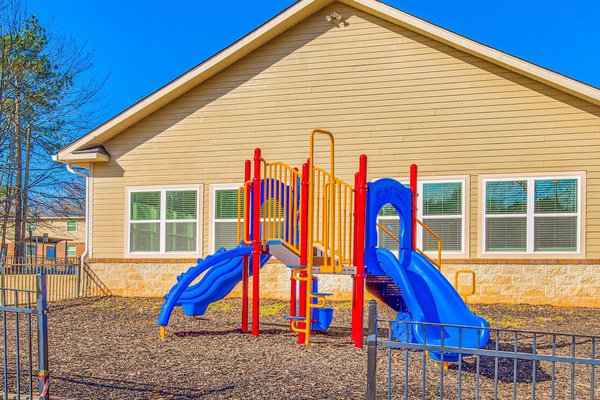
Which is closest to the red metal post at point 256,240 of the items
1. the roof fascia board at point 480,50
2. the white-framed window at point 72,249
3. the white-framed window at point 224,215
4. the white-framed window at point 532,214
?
the white-framed window at point 224,215

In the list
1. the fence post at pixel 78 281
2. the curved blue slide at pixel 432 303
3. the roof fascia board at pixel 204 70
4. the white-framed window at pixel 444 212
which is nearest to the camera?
the curved blue slide at pixel 432 303

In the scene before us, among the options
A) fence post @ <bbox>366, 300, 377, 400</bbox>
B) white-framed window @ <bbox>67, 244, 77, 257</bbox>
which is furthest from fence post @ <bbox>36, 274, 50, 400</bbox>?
white-framed window @ <bbox>67, 244, 77, 257</bbox>

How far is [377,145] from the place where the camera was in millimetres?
14117

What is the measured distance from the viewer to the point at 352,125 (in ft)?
47.0

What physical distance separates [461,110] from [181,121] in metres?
6.94

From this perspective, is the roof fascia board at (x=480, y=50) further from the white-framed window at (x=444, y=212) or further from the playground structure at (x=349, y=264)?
the playground structure at (x=349, y=264)

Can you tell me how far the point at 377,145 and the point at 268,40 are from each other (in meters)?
3.86

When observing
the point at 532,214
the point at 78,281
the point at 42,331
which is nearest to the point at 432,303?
the point at 42,331

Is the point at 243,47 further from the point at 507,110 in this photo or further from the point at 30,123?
the point at 30,123

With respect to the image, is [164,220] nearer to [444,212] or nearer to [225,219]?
[225,219]

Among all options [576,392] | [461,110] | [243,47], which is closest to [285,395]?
[576,392]

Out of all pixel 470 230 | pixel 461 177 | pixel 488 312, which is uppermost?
pixel 461 177

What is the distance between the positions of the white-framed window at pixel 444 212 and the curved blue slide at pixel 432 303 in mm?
5271

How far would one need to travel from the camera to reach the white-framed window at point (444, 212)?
44.2ft
